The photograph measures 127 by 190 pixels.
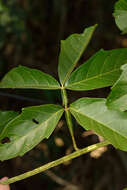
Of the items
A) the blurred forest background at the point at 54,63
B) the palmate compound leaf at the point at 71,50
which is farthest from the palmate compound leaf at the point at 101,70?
the blurred forest background at the point at 54,63

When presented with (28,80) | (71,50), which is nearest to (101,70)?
(71,50)

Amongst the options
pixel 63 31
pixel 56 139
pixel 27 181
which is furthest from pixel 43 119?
pixel 63 31

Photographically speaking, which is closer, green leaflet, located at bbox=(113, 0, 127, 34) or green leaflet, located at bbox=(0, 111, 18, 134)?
green leaflet, located at bbox=(113, 0, 127, 34)

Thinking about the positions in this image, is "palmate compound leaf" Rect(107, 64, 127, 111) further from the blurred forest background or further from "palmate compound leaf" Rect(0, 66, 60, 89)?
the blurred forest background

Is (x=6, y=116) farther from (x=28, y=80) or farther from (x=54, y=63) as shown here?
(x=54, y=63)

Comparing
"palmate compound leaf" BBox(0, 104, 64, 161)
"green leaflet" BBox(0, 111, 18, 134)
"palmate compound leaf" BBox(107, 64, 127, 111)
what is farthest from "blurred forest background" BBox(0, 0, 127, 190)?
"palmate compound leaf" BBox(107, 64, 127, 111)

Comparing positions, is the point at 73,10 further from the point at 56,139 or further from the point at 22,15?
the point at 56,139
